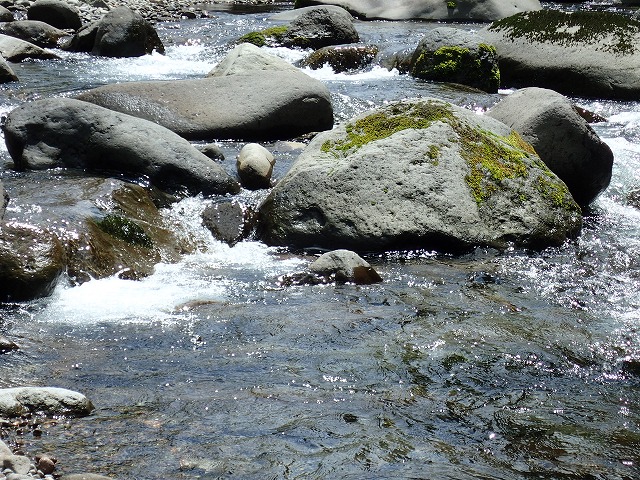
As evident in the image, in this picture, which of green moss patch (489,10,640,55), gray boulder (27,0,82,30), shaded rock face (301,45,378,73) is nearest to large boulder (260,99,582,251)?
green moss patch (489,10,640,55)

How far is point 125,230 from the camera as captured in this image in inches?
301

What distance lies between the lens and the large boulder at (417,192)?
7.90 metres

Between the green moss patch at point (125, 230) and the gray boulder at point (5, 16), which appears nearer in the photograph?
the green moss patch at point (125, 230)

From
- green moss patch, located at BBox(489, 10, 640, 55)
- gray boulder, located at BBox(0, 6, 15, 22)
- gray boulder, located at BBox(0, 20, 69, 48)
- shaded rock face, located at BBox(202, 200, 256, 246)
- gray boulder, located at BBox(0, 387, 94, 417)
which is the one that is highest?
green moss patch, located at BBox(489, 10, 640, 55)

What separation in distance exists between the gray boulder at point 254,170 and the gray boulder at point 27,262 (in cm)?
291

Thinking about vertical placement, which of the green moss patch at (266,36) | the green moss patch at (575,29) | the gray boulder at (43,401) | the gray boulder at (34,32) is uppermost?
the green moss patch at (575,29)

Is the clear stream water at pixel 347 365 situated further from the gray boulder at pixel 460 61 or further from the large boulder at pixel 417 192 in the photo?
the gray boulder at pixel 460 61

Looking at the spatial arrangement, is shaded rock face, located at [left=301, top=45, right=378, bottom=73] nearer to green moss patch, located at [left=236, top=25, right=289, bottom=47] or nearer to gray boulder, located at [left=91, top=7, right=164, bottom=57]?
green moss patch, located at [left=236, top=25, right=289, bottom=47]

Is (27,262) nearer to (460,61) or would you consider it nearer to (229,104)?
(229,104)

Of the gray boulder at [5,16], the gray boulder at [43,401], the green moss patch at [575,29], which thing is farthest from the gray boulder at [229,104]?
the gray boulder at [5,16]

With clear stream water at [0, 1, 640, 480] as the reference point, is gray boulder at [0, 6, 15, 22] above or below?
below

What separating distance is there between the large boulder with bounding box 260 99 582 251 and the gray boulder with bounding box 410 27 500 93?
19.2 ft

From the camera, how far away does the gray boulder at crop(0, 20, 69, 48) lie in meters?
17.4

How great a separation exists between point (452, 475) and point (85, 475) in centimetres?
171
